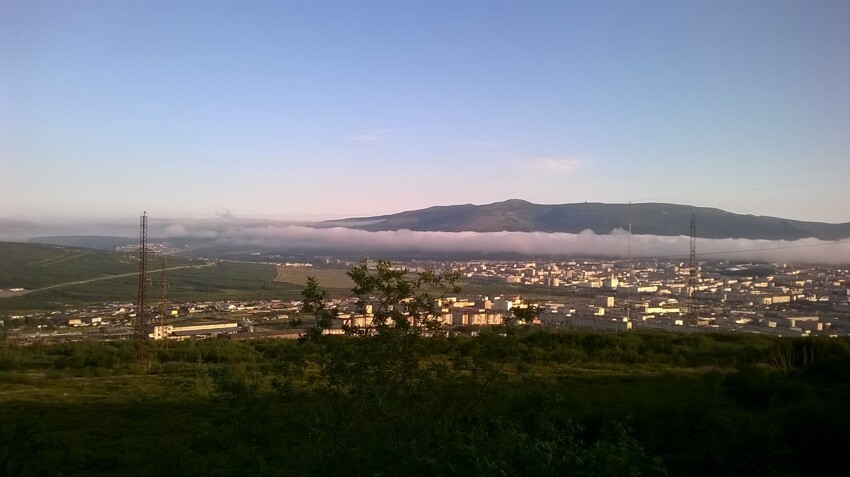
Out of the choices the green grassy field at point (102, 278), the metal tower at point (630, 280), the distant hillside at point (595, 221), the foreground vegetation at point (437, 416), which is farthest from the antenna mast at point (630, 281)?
the green grassy field at point (102, 278)

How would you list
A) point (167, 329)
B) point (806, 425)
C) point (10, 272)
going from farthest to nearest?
point (10, 272) → point (167, 329) → point (806, 425)

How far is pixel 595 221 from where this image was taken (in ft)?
158

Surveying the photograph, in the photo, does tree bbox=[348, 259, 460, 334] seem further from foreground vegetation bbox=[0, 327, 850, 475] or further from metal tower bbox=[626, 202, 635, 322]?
metal tower bbox=[626, 202, 635, 322]

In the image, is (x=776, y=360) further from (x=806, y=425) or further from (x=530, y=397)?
(x=530, y=397)

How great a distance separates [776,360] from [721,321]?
558 centimetres

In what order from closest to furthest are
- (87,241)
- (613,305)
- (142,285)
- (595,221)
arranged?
(142,285), (613,305), (595,221), (87,241)

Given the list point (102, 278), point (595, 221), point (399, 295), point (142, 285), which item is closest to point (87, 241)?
point (102, 278)

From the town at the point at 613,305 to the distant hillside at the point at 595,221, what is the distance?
834 cm

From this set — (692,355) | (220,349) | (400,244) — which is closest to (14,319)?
(220,349)

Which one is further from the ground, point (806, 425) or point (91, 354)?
point (806, 425)

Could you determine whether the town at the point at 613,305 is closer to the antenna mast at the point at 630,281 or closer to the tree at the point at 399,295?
the antenna mast at the point at 630,281

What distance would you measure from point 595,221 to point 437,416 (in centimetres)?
4354

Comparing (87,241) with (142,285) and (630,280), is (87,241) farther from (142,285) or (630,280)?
(630,280)

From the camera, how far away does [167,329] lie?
Answer: 27422 mm
